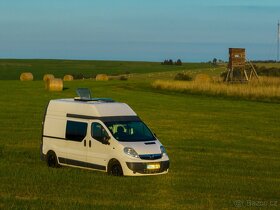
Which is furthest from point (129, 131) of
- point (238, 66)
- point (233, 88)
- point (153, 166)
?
point (238, 66)

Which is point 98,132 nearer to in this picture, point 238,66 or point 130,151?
point 130,151

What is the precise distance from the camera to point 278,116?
40469 mm

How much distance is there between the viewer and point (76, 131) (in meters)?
19.8

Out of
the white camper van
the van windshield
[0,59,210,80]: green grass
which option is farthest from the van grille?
[0,59,210,80]: green grass

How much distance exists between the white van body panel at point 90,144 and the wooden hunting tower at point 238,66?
168 feet

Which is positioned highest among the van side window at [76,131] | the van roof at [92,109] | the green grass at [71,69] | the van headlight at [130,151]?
the van roof at [92,109]

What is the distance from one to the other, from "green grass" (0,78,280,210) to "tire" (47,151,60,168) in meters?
0.19

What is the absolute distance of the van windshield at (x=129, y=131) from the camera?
19017mm

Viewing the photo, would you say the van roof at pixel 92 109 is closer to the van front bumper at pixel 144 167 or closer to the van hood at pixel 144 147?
the van hood at pixel 144 147

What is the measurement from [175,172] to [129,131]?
161 cm

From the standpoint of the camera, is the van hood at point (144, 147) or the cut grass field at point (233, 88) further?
the cut grass field at point (233, 88)

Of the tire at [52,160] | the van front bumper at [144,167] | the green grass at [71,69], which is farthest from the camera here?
the green grass at [71,69]

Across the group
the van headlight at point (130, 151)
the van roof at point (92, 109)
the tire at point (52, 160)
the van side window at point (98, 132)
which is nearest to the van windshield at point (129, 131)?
the van side window at point (98, 132)

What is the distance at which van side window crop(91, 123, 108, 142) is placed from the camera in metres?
18.9
